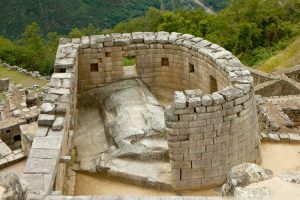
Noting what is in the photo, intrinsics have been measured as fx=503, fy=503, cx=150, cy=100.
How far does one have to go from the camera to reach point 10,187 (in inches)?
236

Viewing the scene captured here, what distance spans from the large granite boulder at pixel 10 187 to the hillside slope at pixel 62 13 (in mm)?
55148

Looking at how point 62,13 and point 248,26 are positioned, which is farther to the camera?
point 62,13

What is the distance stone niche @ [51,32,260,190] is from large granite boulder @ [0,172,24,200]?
12.7 ft

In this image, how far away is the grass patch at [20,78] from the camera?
2934 centimetres

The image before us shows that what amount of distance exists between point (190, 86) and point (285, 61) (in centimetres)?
1360

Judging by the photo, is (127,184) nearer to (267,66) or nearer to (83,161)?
(83,161)

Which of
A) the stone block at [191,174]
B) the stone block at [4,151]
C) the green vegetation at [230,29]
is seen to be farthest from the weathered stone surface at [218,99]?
the green vegetation at [230,29]

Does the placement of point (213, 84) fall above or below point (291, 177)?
above

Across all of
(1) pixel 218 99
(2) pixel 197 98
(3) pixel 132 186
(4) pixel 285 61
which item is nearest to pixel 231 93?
(1) pixel 218 99

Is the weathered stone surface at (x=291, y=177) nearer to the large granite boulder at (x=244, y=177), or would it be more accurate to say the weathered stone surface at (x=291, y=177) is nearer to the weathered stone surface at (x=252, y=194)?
the large granite boulder at (x=244, y=177)

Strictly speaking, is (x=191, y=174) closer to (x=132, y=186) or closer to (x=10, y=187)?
(x=132, y=186)

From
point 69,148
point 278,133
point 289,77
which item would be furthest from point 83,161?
point 289,77

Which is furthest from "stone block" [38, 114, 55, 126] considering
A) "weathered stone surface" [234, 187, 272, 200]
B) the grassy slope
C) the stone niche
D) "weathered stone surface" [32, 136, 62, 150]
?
the grassy slope

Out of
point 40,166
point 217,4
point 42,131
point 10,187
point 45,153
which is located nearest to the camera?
point 10,187
